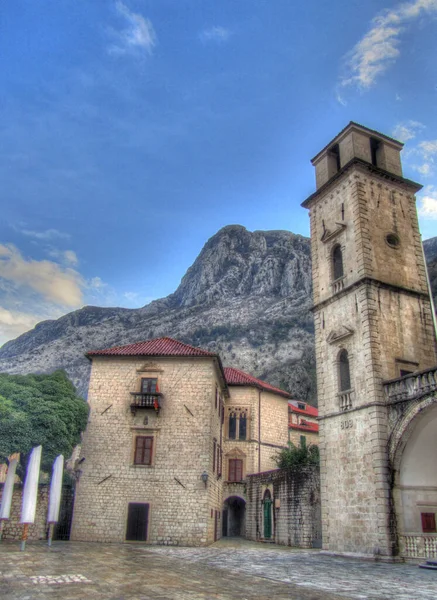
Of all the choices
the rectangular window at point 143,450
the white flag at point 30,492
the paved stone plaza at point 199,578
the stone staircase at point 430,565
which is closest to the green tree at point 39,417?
the rectangular window at point 143,450

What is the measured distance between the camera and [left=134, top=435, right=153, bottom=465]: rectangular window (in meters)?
23.6

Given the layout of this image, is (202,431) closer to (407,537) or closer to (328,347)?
(328,347)

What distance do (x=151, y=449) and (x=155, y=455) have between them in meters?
0.40

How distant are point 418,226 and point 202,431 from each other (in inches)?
594

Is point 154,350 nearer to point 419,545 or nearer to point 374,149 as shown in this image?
point 419,545

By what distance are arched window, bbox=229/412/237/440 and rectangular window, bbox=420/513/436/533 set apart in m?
18.7

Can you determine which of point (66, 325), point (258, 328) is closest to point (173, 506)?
point (258, 328)

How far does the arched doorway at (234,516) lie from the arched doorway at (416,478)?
18.2 m

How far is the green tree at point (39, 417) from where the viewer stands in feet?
71.9

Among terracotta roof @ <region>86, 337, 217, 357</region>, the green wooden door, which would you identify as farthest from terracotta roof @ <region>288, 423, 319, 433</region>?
terracotta roof @ <region>86, 337, 217, 357</region>

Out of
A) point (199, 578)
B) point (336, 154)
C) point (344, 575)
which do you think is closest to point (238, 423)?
point (336, 154)

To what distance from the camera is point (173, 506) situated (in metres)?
22.5

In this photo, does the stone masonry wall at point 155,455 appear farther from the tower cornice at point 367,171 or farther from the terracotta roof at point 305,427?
the terracotta roof at point 305,427

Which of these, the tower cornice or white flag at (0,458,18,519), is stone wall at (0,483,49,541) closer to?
white flag at (0,458,18,519)
